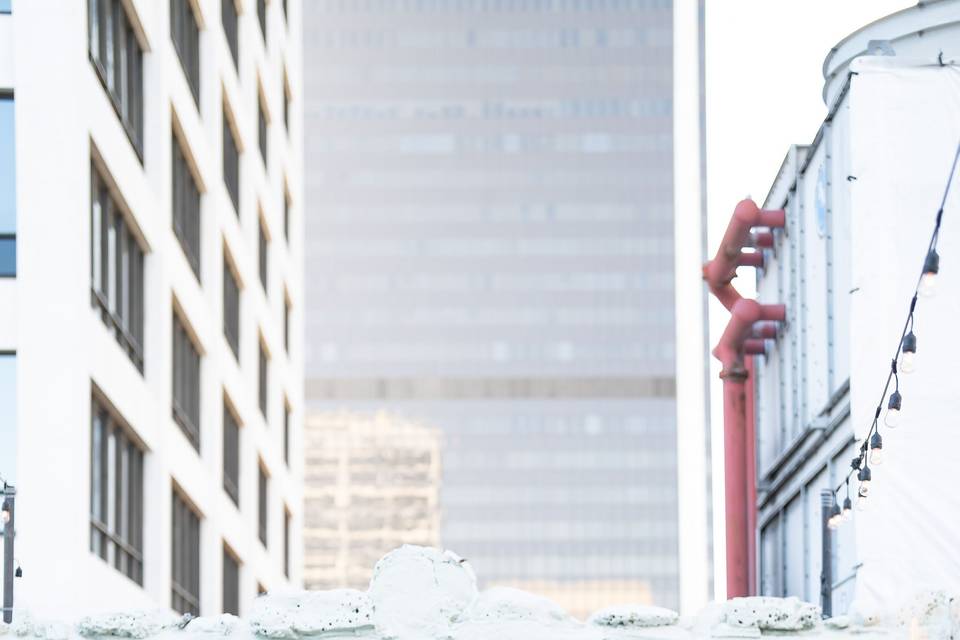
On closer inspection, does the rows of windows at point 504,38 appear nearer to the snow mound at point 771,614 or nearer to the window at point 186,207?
the window at point 186,207

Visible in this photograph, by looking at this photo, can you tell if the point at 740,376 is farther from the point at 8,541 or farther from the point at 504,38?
the point at 504,38

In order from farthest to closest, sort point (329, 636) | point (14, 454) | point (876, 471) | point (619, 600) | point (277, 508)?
1. point (619, 600)
2. point (277, 508)
3. point (876, 471)
4. point (14, 454)
5. point (329, 636)

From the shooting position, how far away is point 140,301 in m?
29.6

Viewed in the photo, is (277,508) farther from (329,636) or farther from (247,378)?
(329,636)

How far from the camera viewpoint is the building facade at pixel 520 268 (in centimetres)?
17575

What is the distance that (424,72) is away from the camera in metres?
183

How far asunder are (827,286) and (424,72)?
157 meters

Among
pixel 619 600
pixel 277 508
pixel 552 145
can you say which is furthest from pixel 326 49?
pixel 277 508

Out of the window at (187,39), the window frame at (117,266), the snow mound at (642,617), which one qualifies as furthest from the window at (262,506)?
the snow mound at (642,617)

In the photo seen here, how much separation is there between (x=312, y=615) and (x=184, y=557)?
783 inches

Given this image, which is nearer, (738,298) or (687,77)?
(738,298)

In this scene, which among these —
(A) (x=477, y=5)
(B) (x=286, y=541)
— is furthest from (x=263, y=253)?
(A) (x=477, y=5)

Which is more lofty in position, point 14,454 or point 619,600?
point 14,454

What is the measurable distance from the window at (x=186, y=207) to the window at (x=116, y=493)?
200 inches
